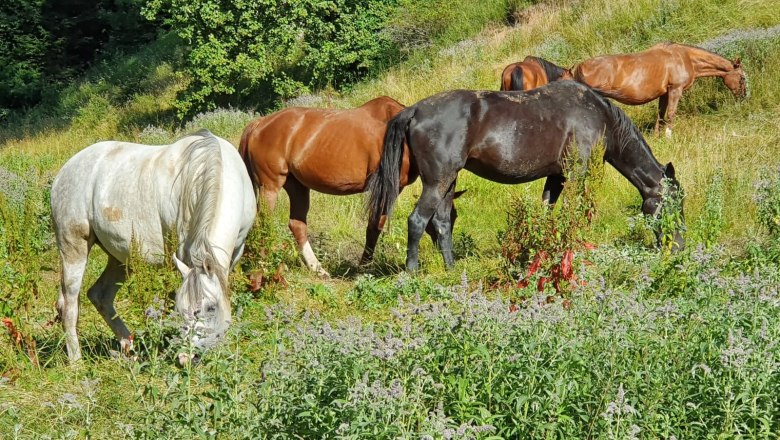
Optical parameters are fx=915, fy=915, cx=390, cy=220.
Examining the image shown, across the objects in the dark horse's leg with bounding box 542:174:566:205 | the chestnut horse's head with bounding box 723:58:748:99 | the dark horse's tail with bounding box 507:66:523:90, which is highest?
the dark horse's leg with bounding box 542:174:566:205

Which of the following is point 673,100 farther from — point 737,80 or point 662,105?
point 737,80

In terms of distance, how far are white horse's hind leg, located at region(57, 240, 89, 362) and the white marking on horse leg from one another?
2.85 m

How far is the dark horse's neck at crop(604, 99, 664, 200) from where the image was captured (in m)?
8.75

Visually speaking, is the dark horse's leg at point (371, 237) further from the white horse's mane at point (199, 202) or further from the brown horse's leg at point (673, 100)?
the brown horse's leg at point (673, 100)

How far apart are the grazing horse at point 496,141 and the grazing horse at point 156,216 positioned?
7.17ft

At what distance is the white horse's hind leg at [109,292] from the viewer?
6977 millimetres

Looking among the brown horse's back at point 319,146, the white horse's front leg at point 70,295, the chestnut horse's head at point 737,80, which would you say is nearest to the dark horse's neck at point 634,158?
the brown horse's back at point 319,146

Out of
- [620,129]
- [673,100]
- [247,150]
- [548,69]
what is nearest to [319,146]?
[247,150]

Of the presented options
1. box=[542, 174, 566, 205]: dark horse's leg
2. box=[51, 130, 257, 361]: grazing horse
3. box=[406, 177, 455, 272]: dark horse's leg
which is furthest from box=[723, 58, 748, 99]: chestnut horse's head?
box=[51, 130, 257, 361]: grazing horse

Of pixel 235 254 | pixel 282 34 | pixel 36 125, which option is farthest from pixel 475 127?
pixel 36 125

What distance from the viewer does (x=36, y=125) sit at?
25000 mm

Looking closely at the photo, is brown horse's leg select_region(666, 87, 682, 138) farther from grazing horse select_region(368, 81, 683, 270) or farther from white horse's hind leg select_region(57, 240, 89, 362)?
white horse's hind leg select_region(57, 240, 89, 362)

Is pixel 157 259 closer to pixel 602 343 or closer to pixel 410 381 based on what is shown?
pixel 410 381

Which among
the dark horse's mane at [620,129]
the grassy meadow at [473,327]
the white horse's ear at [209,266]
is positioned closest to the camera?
the grassy meadow at [473,327]
